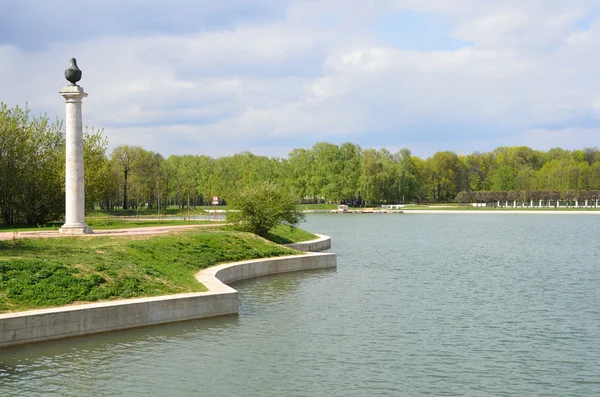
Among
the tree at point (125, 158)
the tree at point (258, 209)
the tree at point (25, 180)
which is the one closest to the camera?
the tree at point (258, 209)

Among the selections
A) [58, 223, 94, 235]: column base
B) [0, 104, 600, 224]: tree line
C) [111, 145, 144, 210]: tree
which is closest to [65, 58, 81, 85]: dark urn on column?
[58, 223, 94, 235]: column base

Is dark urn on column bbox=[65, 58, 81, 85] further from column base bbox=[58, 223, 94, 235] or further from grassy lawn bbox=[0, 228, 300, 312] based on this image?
grassy lawn bbox=[0, 228, 300, 312]

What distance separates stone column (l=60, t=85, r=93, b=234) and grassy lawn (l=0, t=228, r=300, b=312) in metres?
3.32

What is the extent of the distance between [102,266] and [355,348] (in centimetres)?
1064

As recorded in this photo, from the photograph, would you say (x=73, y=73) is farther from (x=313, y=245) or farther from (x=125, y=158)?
(x=125, y=158)

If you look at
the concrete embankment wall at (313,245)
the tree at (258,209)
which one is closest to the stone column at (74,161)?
the tree at (258,209)

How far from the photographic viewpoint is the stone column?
35.0 metres

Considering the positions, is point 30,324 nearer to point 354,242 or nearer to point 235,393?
point 235,393

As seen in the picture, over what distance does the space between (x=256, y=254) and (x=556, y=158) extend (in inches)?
6816

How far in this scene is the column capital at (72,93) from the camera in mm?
34812

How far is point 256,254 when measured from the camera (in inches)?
1409

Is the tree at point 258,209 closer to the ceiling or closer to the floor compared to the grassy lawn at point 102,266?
closer to the ceiling

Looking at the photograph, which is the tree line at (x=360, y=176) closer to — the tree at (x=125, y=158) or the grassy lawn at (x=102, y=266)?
the tree at (x=125, y=158)

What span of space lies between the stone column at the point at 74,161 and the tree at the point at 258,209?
10.8 metres
